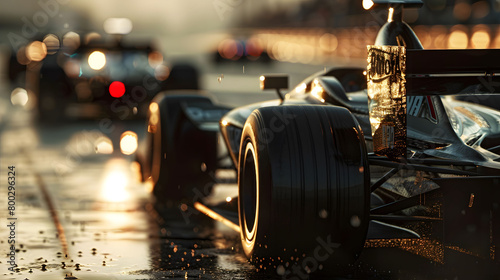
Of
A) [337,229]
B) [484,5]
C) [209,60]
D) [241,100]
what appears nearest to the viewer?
[337,229]

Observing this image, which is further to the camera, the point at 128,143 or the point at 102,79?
the point at 102,79

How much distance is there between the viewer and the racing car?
16.3ft

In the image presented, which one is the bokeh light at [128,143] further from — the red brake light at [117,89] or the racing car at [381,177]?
the racing car at [381,177]

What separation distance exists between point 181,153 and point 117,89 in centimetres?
1036

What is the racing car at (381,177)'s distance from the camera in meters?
4.97

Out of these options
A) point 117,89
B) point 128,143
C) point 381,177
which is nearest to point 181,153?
point 381,177

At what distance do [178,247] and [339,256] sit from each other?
1800 mm

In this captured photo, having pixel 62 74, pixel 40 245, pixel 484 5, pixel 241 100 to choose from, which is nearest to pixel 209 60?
pixel 484 5

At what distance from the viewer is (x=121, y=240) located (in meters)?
6.91

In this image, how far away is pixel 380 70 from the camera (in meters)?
5.17

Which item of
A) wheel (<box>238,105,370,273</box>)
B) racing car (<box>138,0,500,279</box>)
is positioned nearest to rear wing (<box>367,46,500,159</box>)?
racing car (<box>138,0,500,279</box>)

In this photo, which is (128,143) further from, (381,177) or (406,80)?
(406,80)

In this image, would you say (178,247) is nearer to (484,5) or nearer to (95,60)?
(95,60)

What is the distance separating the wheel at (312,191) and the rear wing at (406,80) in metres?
0.16
